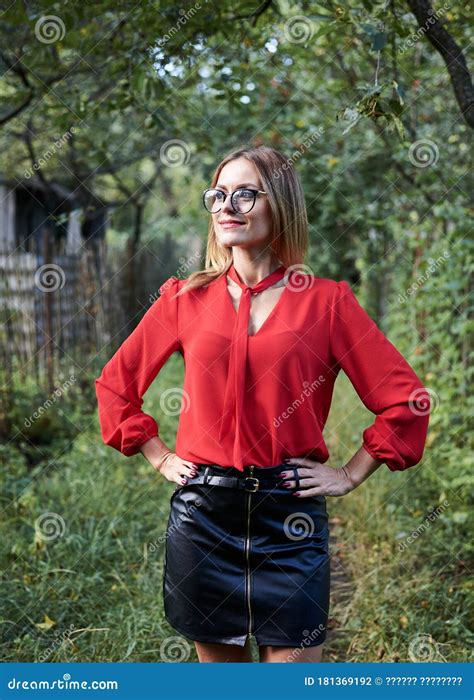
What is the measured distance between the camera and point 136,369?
2363 millimetres

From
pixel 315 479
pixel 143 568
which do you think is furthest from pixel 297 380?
pixel 143 568

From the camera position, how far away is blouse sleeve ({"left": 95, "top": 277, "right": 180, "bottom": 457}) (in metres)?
2.33

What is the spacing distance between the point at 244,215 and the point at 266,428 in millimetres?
582

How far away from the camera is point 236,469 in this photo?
2.17 meters

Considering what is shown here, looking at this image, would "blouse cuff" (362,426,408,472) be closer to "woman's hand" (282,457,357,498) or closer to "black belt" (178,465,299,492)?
"woman's hand" (282,457,357,498)

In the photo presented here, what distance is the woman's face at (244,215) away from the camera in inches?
86.9

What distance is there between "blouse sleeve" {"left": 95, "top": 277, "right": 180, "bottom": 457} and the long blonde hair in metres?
0.09

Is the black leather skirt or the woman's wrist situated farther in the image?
the woman's wrist

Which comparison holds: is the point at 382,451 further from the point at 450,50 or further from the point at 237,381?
the point at 450,50

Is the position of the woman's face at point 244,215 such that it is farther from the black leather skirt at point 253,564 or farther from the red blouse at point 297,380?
the black leather skirt at point 253,564

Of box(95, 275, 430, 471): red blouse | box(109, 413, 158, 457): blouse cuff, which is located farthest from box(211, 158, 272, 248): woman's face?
box(109, 413, 158, 457): blouse cuff

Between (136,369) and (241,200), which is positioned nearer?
(241,200)

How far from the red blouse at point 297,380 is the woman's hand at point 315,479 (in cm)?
3

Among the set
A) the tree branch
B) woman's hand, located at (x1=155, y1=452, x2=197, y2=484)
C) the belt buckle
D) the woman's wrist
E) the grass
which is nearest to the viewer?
the belt buckle
